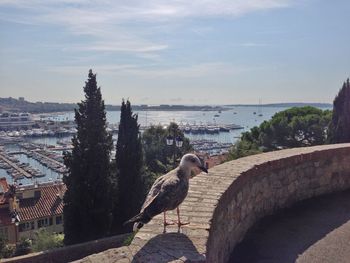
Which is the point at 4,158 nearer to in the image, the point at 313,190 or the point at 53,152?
the point at 53,152

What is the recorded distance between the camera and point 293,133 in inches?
1022

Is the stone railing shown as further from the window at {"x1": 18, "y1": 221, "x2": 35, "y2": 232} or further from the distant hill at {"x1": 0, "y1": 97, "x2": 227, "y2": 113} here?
the distant hill at {"x1": 0, "y1": 97, "x2": 227, "y2": 113}

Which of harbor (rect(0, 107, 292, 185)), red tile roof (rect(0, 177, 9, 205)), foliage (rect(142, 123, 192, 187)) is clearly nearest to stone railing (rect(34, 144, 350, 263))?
foliage (rect(142, 123, 192, 187))

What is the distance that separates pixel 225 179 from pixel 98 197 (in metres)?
13.5

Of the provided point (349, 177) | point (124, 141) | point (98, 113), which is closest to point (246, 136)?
point (124, 141)

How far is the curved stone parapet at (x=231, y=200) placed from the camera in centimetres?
234

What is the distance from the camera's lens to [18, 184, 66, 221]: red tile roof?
29.0 metres

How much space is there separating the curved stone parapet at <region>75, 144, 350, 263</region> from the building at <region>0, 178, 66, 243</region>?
80.3 ft

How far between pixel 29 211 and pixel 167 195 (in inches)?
1162

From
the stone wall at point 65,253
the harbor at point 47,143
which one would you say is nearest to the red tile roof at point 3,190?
the stone wall at point 65,253

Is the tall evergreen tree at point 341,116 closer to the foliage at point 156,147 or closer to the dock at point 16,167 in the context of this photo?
the foliage at point 156,147

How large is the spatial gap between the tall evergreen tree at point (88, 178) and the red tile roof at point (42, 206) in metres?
13.8

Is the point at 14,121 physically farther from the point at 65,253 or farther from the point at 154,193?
the point at 154,193

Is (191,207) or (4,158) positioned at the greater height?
A: (191,207)
